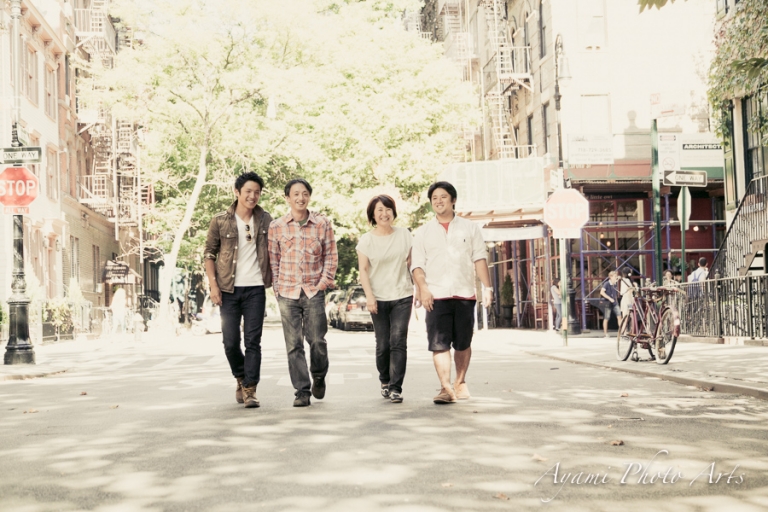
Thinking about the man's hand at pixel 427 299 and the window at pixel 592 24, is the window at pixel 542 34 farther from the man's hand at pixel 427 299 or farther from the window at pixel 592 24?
the man's hand at pixel 427 299

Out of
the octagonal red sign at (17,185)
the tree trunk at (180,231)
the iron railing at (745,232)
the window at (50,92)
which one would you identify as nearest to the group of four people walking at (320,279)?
the octagonal red sign at (17,185)

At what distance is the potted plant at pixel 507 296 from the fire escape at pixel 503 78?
4.75m

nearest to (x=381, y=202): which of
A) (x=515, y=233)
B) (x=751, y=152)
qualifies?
(x=751, y=152)

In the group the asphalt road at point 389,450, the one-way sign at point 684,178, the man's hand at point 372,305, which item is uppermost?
the one-way sign at point 684,178

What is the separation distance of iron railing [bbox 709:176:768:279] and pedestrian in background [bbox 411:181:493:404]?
13.0 metres

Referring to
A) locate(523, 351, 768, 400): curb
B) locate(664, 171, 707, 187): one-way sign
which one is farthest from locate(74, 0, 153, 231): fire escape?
locate(523, 351, 768, 400): curb

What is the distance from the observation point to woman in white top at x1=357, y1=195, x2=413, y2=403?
33.1 ft

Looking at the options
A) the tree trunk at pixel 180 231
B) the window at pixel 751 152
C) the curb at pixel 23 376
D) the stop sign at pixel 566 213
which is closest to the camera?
the curb at pixel 23 376

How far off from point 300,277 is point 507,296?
3114 centimetres

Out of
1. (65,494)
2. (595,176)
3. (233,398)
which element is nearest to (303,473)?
(65,494)

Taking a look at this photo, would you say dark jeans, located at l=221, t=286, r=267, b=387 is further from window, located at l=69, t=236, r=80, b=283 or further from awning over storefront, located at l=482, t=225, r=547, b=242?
window, located at l=69, t=236, r=80, b=283

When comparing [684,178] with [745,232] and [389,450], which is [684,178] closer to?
[745,232]

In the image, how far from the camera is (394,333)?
33.1 feet

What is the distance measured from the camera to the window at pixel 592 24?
3450cm
